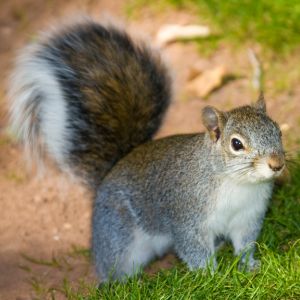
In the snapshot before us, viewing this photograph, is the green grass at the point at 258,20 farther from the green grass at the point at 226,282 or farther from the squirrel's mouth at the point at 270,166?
the squirrel's mouth at the point at 270,166

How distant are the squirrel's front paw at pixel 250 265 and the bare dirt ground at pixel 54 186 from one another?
485mm

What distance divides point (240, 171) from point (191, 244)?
0.48m

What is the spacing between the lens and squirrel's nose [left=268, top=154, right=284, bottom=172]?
8.44 ft

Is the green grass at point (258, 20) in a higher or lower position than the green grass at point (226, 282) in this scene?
higher

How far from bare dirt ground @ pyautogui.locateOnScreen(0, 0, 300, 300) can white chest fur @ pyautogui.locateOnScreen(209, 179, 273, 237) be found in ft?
1.90

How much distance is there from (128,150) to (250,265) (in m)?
0.82

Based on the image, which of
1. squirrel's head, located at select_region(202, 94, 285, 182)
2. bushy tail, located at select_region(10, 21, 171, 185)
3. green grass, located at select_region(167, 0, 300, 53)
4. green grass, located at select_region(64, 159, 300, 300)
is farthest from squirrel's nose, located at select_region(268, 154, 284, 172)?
green grass, located at select_region(167, 0, 300, 53)

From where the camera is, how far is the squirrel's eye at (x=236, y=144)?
2707mm

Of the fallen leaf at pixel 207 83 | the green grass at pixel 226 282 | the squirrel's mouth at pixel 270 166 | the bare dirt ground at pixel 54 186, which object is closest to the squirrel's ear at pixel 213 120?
the squirrel's mouth at pixel 270 166

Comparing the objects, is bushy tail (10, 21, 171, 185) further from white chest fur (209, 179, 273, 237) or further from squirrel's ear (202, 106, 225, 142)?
white chest fur (209, 179, 273, 237)

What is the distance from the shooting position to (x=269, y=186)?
294cm

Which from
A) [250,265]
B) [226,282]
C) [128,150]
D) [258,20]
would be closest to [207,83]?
[258,20]

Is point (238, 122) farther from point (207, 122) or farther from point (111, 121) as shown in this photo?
point (111, 121)

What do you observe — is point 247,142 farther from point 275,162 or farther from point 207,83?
point 207,83
